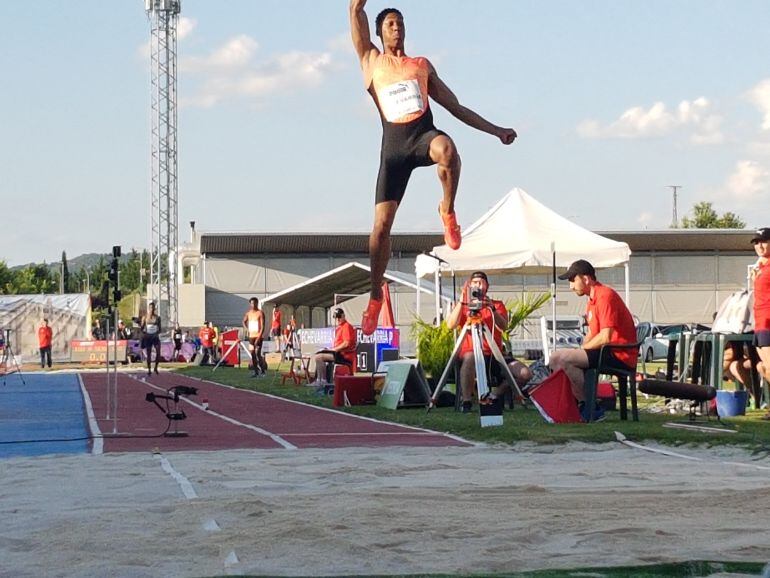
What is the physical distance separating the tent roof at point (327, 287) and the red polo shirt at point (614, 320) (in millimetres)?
26572

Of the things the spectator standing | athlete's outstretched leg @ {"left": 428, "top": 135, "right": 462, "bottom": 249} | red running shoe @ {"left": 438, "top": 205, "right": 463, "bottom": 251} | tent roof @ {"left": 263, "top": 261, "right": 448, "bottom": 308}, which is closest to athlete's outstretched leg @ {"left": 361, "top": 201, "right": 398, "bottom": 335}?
athlete's outstretched leg @ {"left": 428, "top": 135, "right": 462, "bottom": 249}

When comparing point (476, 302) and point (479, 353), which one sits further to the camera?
point (476, 302)

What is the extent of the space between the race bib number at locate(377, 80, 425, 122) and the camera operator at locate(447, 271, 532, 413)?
3316 millimetres

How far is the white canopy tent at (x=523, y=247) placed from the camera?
1867cm

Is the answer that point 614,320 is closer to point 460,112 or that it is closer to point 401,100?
point 460,112

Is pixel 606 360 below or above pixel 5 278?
below

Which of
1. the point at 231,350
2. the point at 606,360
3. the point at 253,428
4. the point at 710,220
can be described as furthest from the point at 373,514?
the point at 710,220

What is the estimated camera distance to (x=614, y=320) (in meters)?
11.7

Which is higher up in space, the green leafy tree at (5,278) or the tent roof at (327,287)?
the green leafy tree at (5,278)

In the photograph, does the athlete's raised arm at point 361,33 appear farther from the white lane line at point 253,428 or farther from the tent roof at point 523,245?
the tent roof at point 523,245

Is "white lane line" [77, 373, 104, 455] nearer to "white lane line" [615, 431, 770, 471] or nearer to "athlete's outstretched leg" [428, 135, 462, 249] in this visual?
"athlete's outstretched leg" [428, 135, 462, 249]

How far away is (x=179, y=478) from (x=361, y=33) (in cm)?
453

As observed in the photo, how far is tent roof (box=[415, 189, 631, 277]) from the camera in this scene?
61.5ft

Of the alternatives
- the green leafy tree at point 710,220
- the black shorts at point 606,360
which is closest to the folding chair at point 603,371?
the black shorts at point 606,360
